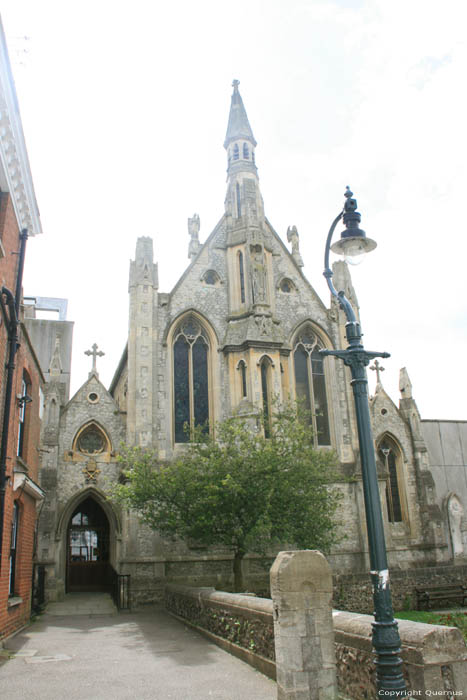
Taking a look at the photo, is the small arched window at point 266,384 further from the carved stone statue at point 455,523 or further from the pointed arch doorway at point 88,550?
the carved stone statue at point 455,523

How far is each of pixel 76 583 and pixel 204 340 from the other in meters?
10.9

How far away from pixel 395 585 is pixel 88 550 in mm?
12199

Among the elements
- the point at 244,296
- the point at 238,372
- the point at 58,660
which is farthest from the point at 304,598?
the point at 244,296

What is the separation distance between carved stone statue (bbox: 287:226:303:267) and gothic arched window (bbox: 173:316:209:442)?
6250mm

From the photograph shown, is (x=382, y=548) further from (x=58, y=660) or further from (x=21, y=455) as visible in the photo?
(x=21, y=455)

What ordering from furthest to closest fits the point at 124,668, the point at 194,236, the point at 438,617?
the point at 194,236, the point at 438,617, the point at 124,668

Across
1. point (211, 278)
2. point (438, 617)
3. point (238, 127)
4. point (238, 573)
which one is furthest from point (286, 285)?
point (438, 617)

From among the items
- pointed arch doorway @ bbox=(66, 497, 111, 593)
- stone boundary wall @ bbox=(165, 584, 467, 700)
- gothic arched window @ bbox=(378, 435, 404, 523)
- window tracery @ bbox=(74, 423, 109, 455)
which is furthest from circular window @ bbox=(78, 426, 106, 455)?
stone boundary wall @ bbox=(165, 584, 467, 700)

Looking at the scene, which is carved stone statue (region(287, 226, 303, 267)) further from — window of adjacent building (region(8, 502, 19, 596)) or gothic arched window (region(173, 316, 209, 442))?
window of adjacent building (region(8, 502, 19, 596))

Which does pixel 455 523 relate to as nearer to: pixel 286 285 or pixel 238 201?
pixel 286 285

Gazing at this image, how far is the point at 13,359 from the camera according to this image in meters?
12.1

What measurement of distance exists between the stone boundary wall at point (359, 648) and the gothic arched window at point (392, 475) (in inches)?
580

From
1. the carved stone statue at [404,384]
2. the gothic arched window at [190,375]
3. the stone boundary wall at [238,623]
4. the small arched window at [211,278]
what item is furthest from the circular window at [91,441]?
the carved stone statue at [404,384]

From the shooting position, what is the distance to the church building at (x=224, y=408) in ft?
69.6
